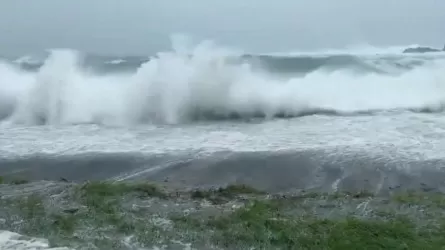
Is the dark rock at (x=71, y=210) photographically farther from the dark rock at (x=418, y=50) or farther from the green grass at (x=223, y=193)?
the dark rock at (x=418, y=50)

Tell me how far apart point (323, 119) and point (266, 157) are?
17.3 ft

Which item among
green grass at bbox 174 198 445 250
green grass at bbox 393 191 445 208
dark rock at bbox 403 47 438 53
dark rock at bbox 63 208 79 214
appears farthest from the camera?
dark rock at bbox 403 47 438 53

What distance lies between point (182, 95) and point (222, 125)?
2.75 metres

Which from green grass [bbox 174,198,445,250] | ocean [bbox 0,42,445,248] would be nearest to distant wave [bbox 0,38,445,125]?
ocean [bbox 0,42,445,248]

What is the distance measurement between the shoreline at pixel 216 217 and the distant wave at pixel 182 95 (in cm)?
794

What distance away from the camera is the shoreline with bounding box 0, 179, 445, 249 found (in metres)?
5.48

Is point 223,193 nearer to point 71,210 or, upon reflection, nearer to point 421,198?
point 71,210

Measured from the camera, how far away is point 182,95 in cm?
1641

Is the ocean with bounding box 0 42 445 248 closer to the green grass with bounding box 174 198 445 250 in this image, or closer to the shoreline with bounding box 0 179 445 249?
the shoreline with bounding box 0 179 445 249

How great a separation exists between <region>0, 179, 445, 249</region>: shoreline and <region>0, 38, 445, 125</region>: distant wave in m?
7.94

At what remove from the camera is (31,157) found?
10.3 meters

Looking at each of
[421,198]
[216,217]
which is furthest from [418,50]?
[216,217]

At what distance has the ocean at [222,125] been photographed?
9117mm

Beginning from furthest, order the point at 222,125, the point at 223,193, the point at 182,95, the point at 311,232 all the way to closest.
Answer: the point at 182,95 < the point at 222,125 < the point at 223,193 < the point at 311,232
